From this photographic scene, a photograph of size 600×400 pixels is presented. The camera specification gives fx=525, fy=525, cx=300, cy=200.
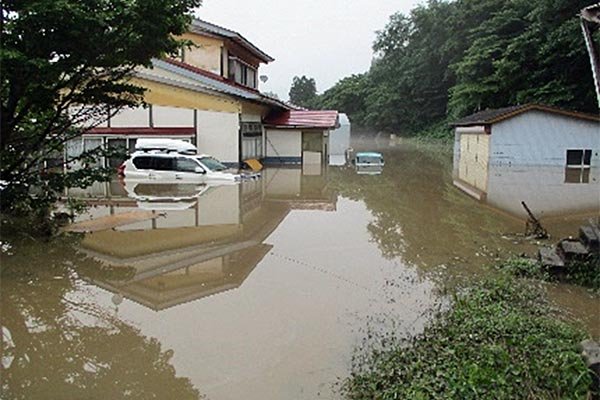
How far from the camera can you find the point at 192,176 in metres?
19.2

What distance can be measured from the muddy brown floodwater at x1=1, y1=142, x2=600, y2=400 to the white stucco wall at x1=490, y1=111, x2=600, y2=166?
47.9 feet

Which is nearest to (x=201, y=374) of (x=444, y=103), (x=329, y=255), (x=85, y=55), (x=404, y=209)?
(x=329, y=255)

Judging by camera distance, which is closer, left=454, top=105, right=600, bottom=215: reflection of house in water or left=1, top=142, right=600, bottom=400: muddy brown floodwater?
left=1, top=142, right=600, bottom=400: muddy brown floodwater

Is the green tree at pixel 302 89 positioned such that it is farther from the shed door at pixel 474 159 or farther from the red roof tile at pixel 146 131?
the red roof tile at pixel 146 131

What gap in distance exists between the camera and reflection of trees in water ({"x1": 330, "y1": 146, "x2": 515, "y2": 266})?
9.99 meters

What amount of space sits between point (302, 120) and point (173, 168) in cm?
1069

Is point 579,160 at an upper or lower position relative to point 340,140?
lower

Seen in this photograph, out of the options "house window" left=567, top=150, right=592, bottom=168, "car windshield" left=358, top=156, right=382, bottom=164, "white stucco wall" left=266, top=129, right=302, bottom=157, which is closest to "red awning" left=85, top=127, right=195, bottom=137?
"white stucco wall" left=266, top=129, right=302, bottom=157

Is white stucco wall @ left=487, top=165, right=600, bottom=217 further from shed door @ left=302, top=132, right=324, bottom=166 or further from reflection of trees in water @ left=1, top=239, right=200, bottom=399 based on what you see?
reflection of trees in water @ left=1, top=239, right=200, bottom=399

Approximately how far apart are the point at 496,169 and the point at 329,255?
725 inches

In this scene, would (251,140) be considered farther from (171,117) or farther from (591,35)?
(591,35)

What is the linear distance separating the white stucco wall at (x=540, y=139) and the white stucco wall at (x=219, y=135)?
44.8ft

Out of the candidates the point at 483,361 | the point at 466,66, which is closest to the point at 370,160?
A: the point at 466,66

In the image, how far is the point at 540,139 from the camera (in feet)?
88.8
